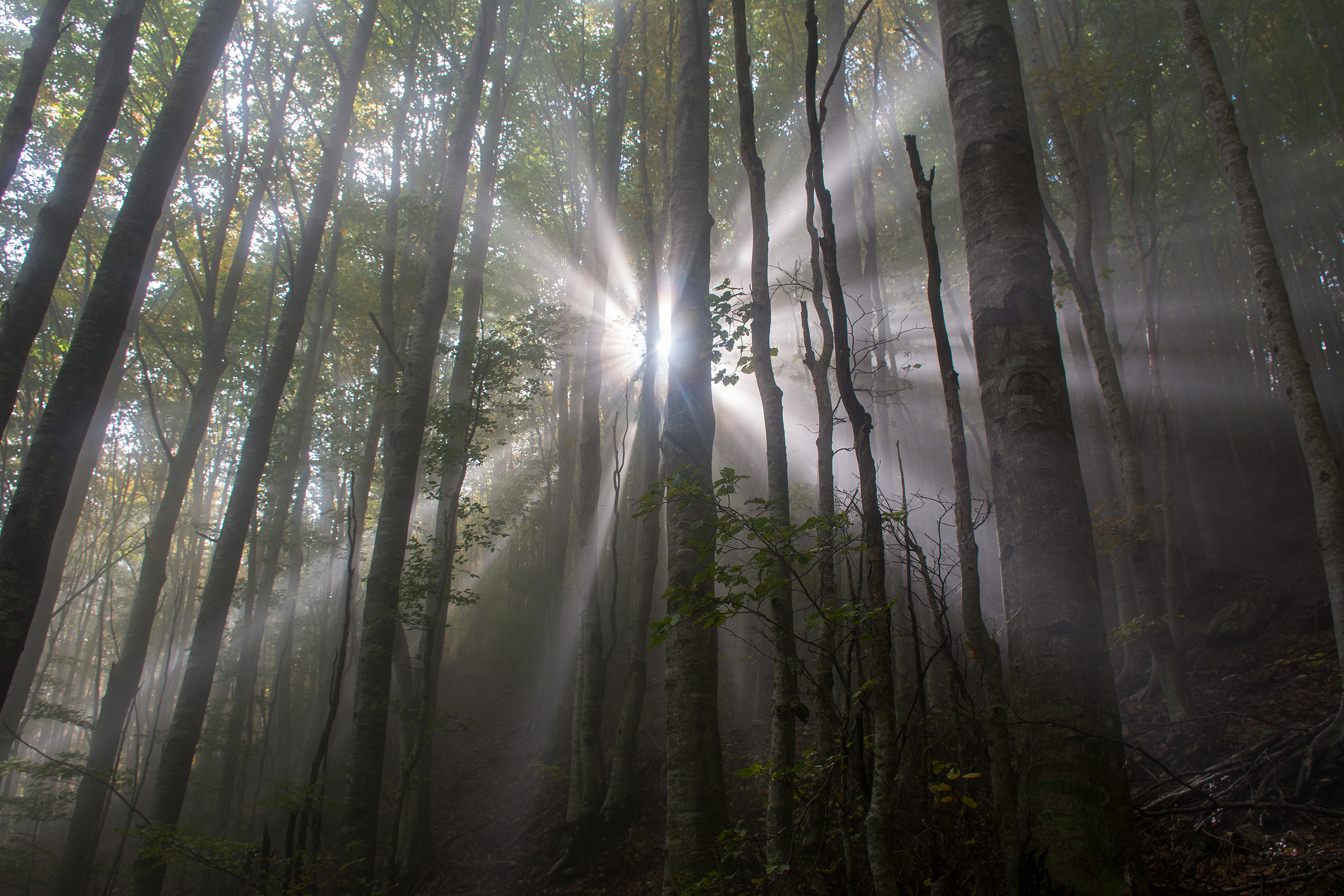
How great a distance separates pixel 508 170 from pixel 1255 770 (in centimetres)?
1733

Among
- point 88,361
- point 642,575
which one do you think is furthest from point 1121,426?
point 88,361

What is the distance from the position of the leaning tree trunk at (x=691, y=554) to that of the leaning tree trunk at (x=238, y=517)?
5811 millimetres

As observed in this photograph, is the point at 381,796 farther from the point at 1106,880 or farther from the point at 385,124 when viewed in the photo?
the point at 385,124

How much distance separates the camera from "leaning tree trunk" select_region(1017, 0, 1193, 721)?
680cm

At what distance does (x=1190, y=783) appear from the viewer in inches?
195

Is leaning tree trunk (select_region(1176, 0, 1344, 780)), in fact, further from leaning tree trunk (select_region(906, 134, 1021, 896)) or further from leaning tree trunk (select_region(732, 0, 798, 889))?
leaning tree trunk (select_region(732, 0, 798, 889))

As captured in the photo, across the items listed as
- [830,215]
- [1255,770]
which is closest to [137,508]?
[830,215]

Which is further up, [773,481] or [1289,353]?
[1289,353]

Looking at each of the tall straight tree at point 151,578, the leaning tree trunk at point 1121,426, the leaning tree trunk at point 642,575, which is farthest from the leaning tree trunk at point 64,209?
the leaning tree trunk at point 1121,426

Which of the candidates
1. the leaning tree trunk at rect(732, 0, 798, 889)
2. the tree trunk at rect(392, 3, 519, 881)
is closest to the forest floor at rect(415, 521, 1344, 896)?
the tree trunk at rect(392, 3, 519, 881)

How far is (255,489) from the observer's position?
7.67 metres

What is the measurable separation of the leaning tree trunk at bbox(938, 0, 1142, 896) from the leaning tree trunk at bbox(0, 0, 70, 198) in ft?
23.6

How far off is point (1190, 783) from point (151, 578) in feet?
Answer: 44.3

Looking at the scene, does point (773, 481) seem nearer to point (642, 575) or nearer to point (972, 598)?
point (972, 598)
